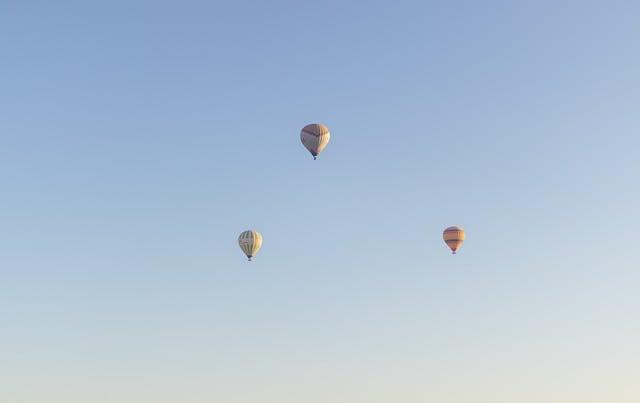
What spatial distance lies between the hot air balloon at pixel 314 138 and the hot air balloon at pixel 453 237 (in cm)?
2518

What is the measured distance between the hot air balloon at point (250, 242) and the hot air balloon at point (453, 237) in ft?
99.0

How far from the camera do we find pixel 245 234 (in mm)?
183875

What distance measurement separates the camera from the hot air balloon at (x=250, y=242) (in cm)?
18175

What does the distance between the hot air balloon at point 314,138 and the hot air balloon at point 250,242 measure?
18.8 meters

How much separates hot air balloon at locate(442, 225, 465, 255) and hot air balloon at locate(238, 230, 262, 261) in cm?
3017

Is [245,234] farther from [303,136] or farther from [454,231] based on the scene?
[454,231]

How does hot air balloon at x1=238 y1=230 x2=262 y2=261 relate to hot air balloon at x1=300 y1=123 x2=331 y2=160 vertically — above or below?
below

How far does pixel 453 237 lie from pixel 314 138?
2820cm

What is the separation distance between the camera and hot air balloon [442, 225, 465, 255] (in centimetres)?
18088

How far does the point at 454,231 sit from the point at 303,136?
29.4 metres

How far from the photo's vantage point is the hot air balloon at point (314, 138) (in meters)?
174

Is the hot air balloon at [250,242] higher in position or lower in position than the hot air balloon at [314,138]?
lower

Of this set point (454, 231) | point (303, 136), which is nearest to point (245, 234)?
point (303, 136)

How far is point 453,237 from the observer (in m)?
182
